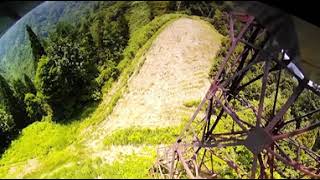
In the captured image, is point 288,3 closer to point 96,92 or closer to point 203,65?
point 96,92

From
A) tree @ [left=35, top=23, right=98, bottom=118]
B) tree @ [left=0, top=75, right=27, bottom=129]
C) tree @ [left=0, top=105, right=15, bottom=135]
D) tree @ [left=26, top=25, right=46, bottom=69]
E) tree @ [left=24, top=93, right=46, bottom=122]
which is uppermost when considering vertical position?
tree @ [left=26, top=25, right=46, bottom=69]

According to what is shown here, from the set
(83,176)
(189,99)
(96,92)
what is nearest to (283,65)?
(83,176)

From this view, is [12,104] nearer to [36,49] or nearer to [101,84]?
[36,49]

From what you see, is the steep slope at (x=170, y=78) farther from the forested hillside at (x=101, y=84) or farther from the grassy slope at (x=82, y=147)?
the grassy slope at (x=82, y=147)

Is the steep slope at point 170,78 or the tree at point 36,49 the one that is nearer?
the tree at point 36,49

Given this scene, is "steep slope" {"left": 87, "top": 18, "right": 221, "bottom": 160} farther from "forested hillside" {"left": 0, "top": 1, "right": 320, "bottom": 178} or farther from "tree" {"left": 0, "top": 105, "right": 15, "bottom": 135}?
"tree" {"left": 0, "top": 105, "right": 15, "bottom": 135}

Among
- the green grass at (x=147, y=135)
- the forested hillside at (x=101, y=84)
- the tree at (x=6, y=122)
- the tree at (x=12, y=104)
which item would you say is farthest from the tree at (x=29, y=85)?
the green grass at (x=147, y=135)

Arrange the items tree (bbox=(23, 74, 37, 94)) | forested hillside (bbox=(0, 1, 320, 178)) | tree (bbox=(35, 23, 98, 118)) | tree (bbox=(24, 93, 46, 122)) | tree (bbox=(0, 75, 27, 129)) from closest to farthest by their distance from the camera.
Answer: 1. forested hillside (bbox=(0, 1, 320, 178))
2. tree (bbox=(35, 23, 98, 118))
3. tree (bbox=(24, 93, 46, 122))
4. tree (bbox=(23, 74, 37, 94))
5. tree (bbox=(0, 75, 27, 129))

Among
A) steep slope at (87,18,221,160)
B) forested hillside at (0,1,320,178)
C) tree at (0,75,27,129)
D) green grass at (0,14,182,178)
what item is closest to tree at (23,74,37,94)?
forested hillside at (0,1,320,178)
